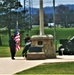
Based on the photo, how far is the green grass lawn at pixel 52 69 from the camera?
52.4 ft

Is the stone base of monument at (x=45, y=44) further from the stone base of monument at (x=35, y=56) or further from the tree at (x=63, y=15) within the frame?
the tree at (x=63, y=15)

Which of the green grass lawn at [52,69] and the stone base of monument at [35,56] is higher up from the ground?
the green grass lawn at [52,69]

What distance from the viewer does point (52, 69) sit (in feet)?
56.2

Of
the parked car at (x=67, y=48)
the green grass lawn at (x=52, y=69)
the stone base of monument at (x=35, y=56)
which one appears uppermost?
the green grass lawn at (x=52, y=69)

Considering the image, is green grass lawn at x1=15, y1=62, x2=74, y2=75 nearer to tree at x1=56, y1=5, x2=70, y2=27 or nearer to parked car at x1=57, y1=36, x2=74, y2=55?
parked car at x1=57, y1=36, x2=74, y2=55

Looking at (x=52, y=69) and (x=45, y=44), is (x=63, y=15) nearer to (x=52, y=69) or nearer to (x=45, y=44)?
(x=45, y=44)

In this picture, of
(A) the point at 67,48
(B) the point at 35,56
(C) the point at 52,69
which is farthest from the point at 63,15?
(C) the point at 52,69

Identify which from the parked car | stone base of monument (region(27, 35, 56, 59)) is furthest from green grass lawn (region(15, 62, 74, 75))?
the parked car

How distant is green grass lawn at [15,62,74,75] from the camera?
1597 centimetres

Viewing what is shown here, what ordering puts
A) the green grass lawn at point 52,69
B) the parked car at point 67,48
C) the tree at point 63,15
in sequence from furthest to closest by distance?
the tree at point 63,15 → the parked car at point 67,48 → the green grass lawn at point 52,69

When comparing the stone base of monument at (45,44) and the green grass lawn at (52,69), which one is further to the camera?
the stone base of monument at (45,44)

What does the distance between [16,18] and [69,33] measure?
655cm

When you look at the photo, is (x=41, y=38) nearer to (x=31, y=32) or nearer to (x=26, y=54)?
(x=26, y=54)

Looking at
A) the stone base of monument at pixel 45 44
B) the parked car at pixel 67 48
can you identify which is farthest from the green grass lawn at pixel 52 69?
the parked car at pixel 67 48
